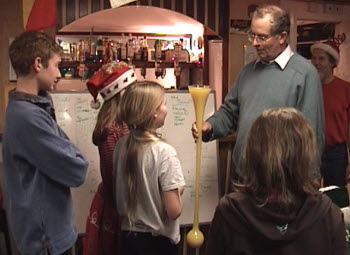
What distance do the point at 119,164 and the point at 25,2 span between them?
139 cm

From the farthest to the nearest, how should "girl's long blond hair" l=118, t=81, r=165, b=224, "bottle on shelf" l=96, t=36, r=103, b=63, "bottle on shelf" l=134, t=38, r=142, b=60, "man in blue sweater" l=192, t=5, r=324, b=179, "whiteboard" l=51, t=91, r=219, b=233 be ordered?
"bottle on shelf" l=134, t=38, r=142, b=60 → "bottle on shelf" l=96, t=36, r=103, b=63 → "whiteboard" l=51, t=91, r=219, b=233 → "man in blue sweater" l=192, t=5, r=324, b=179 → "girl's long blond hair" l=118, t=81, r=165, b=224

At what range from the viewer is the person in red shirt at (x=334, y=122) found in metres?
3.47

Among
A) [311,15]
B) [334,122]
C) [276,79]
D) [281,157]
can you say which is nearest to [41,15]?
[276,79]

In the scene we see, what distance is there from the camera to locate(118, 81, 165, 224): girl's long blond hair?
6.87 feet

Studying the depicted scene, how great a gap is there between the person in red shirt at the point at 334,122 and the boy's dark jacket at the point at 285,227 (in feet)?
6.93

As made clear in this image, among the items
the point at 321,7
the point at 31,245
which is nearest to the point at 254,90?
the point at 31,245

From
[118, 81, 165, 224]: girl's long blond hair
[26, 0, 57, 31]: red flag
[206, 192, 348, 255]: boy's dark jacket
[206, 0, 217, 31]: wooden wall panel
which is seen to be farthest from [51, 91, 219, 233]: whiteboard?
[206, 192, 348, 255]: boy's dark jacket

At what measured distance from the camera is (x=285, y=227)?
1.42 m

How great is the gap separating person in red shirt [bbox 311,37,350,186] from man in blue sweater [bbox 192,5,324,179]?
90 centimetres

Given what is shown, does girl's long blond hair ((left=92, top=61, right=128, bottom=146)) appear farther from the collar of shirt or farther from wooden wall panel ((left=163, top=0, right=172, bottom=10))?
wooden wall panel ((left=163, top=0, right=172, bottom=10))

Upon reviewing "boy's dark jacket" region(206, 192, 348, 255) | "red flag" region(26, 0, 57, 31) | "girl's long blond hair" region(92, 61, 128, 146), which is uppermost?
"red flag" region(26, 0, 57, 31)

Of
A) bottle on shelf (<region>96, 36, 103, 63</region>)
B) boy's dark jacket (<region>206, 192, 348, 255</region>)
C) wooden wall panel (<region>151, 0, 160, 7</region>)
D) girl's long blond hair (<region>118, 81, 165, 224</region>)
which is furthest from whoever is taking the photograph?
bottle on shelf (<region>96, 36, 103, 63</region>)

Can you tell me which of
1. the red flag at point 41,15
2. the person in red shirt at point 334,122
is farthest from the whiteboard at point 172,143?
the person in red shirt at point 334,122

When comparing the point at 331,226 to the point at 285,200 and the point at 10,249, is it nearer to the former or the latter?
the point at 285,200
